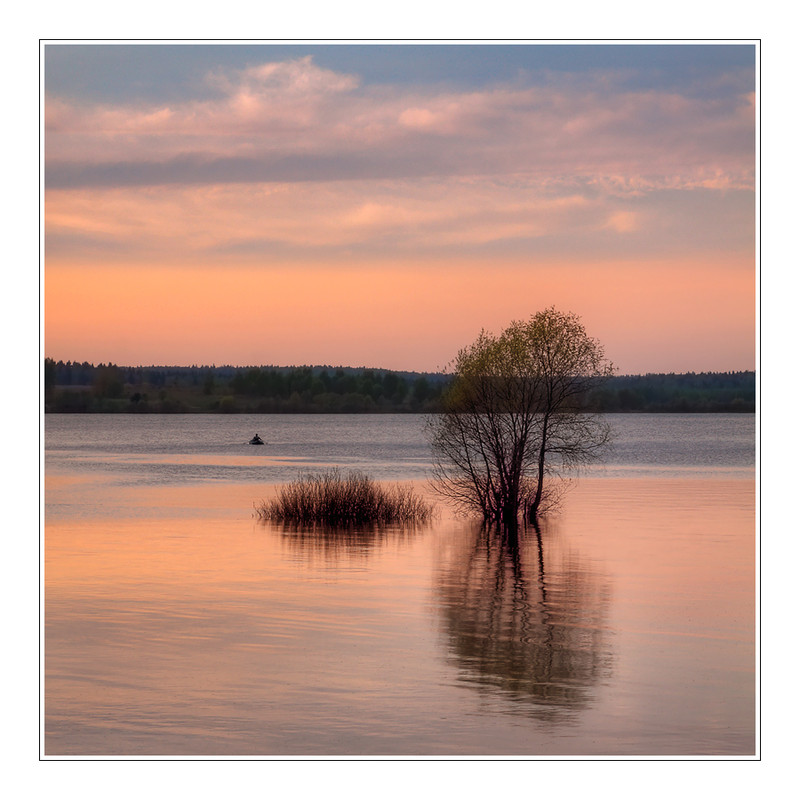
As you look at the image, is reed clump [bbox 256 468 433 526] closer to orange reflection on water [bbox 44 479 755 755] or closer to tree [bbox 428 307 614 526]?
orange reflection on water [bbox 44 479 755 755]

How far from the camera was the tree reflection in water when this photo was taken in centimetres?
1617

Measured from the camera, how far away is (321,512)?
38594 mm

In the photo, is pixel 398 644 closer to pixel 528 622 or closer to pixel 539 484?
pixel 528 622

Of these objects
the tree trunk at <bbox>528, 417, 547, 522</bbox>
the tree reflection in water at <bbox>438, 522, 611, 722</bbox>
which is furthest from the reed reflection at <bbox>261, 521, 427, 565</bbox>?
the tree trunk at <bbox>528, 417, 547, 522</bbox>

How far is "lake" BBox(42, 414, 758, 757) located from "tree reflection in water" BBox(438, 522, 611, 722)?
72 mm

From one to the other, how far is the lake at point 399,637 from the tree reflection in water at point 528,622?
72 millimetres

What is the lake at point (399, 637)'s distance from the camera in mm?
13953

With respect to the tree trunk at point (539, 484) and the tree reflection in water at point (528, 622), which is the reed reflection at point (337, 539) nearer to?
the tree reflection in water at point (528, 622)

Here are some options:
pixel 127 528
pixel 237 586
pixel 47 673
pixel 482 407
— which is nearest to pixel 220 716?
pixel 47 673

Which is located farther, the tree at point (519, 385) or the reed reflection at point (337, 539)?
the tree at point (519, 385)

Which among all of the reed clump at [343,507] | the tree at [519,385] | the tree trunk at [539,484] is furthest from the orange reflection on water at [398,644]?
the tree at [519,385]

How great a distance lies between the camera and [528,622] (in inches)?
848

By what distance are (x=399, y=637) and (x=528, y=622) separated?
117 inches

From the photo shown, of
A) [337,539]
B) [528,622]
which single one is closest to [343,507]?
[337,539]
